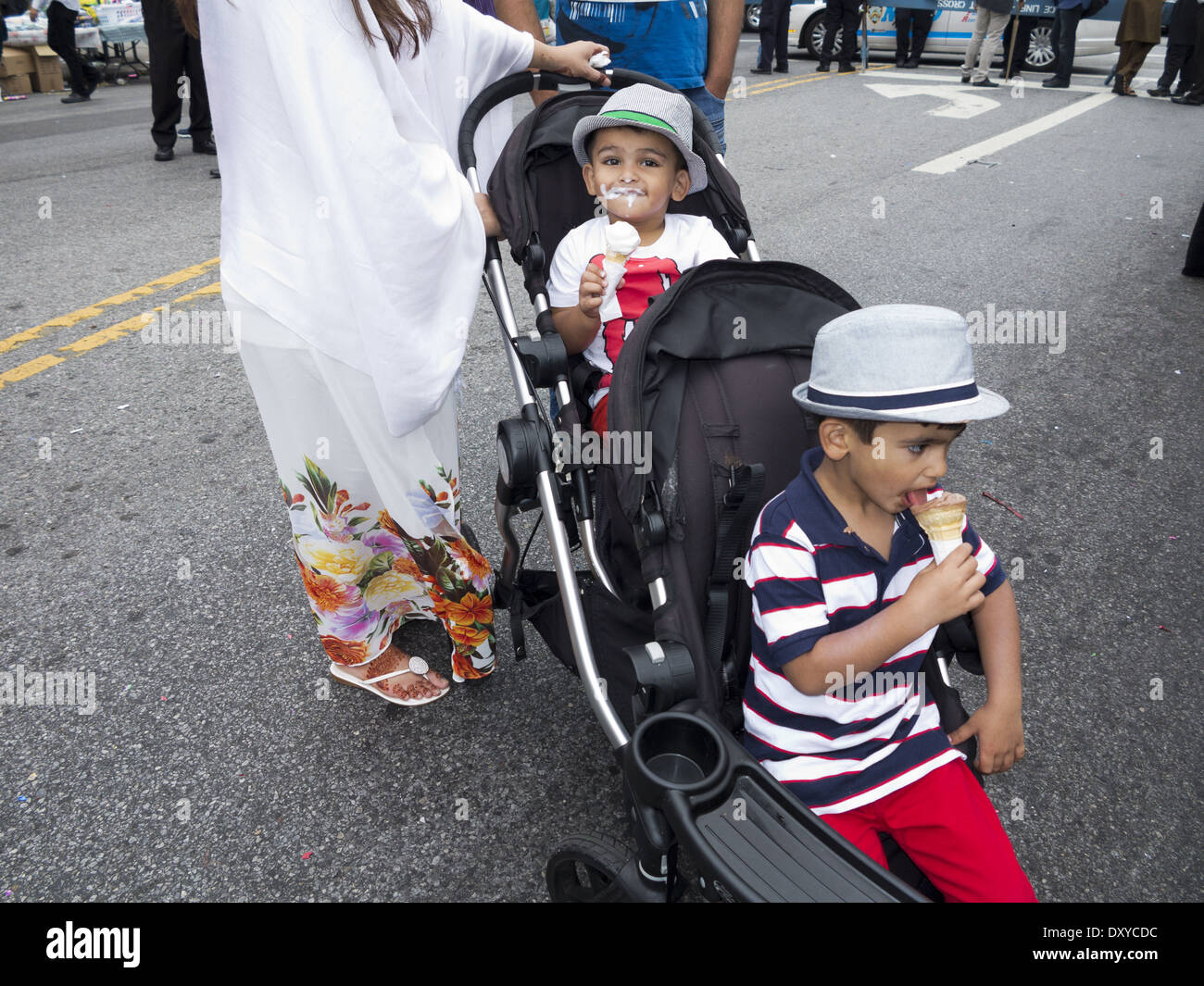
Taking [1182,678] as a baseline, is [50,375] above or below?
above

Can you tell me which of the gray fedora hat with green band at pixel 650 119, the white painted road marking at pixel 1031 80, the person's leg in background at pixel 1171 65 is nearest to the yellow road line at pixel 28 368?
the gray fedora hat with green band at pixel 650 119

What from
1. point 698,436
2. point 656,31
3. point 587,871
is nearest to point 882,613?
point 698,436

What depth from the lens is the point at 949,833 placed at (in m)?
1.72

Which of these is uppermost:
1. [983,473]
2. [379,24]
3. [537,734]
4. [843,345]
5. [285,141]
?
[379,24]

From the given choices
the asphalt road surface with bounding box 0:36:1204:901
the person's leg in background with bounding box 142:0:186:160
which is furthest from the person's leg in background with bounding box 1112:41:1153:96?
the person's leg in background with bounding box 142:0:186:160

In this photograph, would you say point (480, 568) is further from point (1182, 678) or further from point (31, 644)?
point (1182, 678)

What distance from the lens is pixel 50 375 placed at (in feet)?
14.1

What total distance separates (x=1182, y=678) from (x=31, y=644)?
3.45 metres

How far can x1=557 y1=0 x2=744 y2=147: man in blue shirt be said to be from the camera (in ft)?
10.3

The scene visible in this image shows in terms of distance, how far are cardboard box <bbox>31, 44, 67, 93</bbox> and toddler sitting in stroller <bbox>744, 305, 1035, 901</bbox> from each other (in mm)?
13525

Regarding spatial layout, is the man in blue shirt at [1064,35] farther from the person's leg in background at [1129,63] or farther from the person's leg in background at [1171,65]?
the person's leg in background at [1171,65]

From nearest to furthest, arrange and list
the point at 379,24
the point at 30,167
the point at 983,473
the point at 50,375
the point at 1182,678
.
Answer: the point at 379,24
the point at 1182,678
the point at 983,473
the point at 50,375
the point at 30,167

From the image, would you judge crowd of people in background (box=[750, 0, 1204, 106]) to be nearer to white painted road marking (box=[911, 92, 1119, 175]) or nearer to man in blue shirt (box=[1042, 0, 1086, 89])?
man in blue shirt (box=[1042, 0, 1086, 89])

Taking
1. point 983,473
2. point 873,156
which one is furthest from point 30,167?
point 983,473
